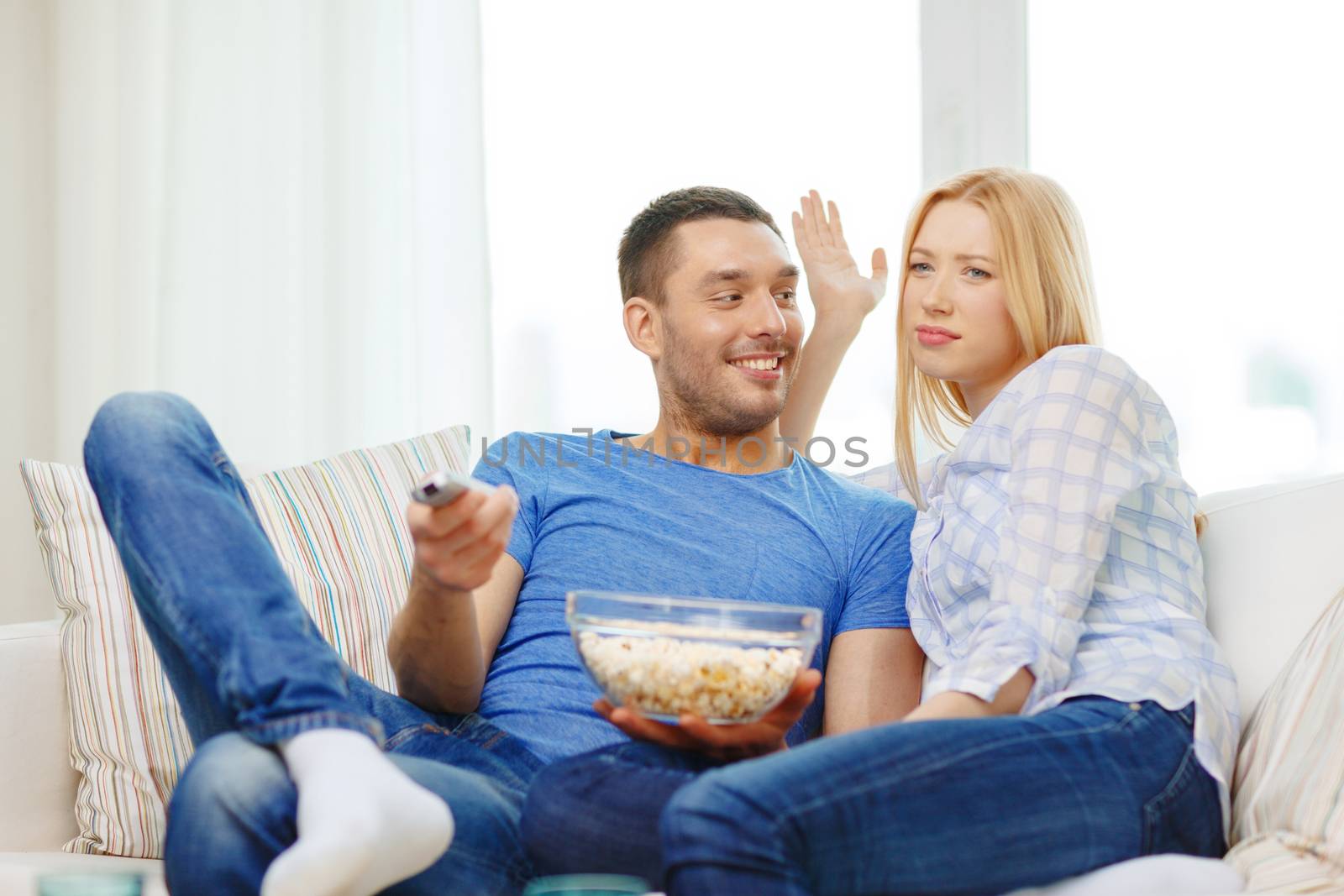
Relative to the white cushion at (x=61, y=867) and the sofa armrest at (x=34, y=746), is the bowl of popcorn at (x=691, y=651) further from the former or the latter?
the sofa armrest at (x=34, y=746)

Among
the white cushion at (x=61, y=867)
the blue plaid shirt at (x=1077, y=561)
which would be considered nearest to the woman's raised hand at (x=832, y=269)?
the blue plaid shirt at (x=1077, y=561)

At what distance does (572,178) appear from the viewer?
273 centimetres

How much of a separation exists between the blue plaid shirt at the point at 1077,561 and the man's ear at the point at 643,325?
0.62 m

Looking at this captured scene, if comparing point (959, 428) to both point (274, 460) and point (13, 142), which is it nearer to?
point (274, 460)

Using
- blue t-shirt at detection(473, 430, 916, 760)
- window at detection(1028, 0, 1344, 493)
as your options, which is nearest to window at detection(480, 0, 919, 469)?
window at detection(1028, 0, 1344, 493)

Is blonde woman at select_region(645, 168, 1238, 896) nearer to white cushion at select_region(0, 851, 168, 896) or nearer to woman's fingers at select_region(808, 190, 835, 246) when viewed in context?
woman's fingers at select_region(808, 190, 835, 246)

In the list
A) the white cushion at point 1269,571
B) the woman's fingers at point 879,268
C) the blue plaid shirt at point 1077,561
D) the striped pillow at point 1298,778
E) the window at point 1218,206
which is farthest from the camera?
the window at point 1218,206

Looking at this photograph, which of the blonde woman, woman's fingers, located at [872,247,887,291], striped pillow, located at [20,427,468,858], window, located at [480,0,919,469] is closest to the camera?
the blonde woman

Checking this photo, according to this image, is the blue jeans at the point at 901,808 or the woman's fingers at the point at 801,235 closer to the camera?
the blue jeans at the point at 901,808

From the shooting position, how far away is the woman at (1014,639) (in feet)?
3.43

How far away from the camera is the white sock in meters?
0.95

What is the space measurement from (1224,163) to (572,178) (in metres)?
1.33

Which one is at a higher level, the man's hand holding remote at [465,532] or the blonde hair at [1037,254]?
the blonde hair at [1037,254]

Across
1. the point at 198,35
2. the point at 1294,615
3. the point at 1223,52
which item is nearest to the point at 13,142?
the point at 198,35
